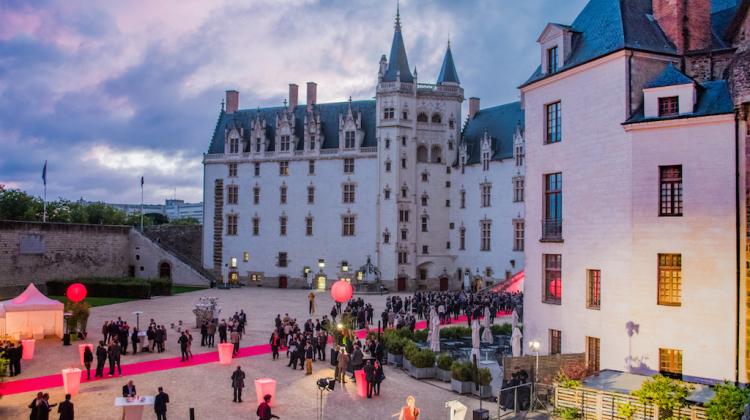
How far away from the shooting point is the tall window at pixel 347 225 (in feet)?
195

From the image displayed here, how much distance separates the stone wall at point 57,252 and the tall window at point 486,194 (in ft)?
110

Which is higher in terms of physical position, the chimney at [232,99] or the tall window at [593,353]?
the chimney at [232,99]

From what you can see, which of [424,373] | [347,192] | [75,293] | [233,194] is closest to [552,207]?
[424,373]

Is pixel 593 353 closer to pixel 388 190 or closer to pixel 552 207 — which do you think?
pixel 552 207

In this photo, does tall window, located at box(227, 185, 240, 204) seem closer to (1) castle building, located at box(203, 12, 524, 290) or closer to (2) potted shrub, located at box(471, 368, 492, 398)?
(1) castle building, located at box(203, 12, 524, 290)

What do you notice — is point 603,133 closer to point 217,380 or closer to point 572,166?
point 572,166

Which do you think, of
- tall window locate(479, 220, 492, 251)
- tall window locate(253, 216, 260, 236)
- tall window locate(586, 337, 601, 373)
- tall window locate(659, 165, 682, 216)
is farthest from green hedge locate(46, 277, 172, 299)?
tall window locate(659, 165, 682, 216)

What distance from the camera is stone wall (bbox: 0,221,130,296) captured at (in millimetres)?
47781

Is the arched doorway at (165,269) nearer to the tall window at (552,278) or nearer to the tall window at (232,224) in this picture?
the tall window at (232,224)

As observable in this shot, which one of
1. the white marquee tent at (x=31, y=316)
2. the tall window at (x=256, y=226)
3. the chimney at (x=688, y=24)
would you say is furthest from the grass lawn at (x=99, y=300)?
the chimney at (x=688, y=24)

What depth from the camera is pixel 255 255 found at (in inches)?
2505

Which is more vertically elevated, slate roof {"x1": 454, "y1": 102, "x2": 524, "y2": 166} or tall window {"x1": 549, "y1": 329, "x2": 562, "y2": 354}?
slate roof {"x1": 454, "y1": 102, "x2": 524, "y2": 166}

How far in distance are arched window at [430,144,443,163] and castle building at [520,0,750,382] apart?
3441 centimetres

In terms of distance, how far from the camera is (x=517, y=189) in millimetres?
52781
